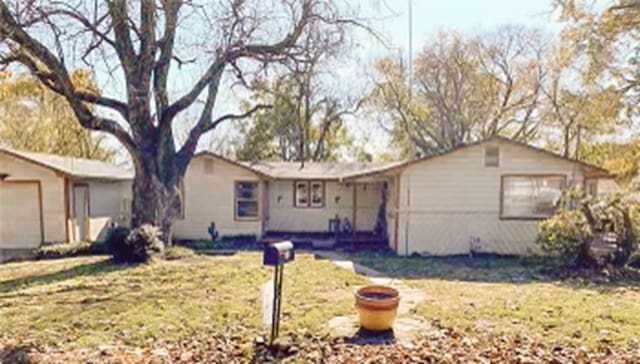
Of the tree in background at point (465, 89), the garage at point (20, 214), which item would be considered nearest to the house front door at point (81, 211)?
the garage at point (20, 214)

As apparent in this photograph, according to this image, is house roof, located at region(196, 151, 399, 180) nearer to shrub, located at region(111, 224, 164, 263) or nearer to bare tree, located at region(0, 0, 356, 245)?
bare tree, located at region(0, 0, 356, 245)

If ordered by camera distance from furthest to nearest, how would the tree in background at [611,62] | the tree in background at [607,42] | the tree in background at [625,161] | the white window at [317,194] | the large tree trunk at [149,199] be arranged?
the white window at [317,194]
the large tree trunk at [149,199]
the tree in background at [625,161]
the tree in background at [611,62]
the tree in background at [607,42]

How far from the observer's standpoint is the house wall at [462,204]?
13008mm

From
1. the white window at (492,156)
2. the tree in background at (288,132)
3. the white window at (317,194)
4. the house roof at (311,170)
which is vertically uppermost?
the tree in background at (288,132)

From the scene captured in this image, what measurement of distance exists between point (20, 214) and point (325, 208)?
11.1m

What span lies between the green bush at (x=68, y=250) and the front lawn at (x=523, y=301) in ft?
27.3

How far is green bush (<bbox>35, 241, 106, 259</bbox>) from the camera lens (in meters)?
12.9

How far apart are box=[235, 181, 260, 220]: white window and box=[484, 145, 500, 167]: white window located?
833 cm

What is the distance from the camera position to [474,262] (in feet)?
39.7

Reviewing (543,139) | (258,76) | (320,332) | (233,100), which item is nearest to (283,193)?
(233,100)

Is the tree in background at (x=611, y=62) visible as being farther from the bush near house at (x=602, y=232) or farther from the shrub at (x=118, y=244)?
the shrub at (x=118, y=244)

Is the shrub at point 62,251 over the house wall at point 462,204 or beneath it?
beneath

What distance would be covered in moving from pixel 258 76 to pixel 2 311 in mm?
8107

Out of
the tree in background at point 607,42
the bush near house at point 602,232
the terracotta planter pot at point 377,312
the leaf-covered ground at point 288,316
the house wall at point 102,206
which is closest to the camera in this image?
the leaf-covered ground at point 288,316
